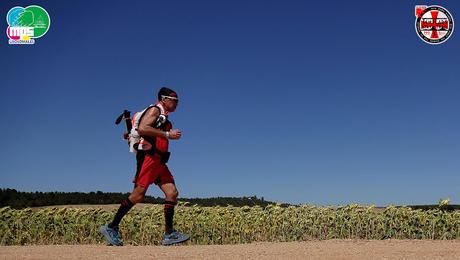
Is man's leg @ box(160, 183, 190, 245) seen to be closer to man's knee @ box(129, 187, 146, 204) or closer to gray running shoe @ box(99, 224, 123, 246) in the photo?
man's knee @ box(129, 187, 146, 204)

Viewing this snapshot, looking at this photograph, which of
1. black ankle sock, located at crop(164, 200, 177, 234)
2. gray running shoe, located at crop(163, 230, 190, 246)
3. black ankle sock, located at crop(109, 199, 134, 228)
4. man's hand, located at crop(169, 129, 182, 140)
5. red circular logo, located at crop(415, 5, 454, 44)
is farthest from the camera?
red circular logo, located at crop(415, 5, 454, 44)

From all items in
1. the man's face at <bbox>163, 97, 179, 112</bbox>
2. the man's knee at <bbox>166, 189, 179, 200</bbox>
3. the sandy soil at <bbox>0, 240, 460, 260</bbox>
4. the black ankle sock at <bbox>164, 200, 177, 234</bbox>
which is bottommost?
the sandy soil at <bbox>0, 240, 460, 260</bbox>

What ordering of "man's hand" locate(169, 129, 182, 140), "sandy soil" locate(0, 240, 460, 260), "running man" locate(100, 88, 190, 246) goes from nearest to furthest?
1. "sandy soil" locate(0, 240, 460, 260)
2. "man's hand" locate(169, 129, 182, 140)
3. "running man" locate(100, 88, 190, 246)

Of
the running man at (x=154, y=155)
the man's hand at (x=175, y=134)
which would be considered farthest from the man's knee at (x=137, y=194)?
the man's hand at (x=175, y=134)

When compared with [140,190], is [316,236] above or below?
below

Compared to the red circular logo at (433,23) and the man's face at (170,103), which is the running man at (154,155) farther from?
the red circular logo at (433,23)

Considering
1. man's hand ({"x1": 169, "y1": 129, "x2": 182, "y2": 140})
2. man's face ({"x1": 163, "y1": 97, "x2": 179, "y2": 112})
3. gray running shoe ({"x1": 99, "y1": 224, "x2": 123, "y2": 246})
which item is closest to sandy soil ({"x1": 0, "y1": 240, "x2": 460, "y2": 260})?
gray running shoe ({"x1": 99, "y1": 224, "x2": 123, "y2": 246})

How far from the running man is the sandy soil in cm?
55

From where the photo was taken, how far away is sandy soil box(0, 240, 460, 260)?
802 cm

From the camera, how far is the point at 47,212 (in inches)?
484

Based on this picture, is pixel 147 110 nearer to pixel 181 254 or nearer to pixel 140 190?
pixel 140 190

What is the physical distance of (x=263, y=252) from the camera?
8.48 m

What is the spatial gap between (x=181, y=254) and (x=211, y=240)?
4.11 metres

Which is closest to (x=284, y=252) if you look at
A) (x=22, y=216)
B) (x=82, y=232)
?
(x=82, y=232)
